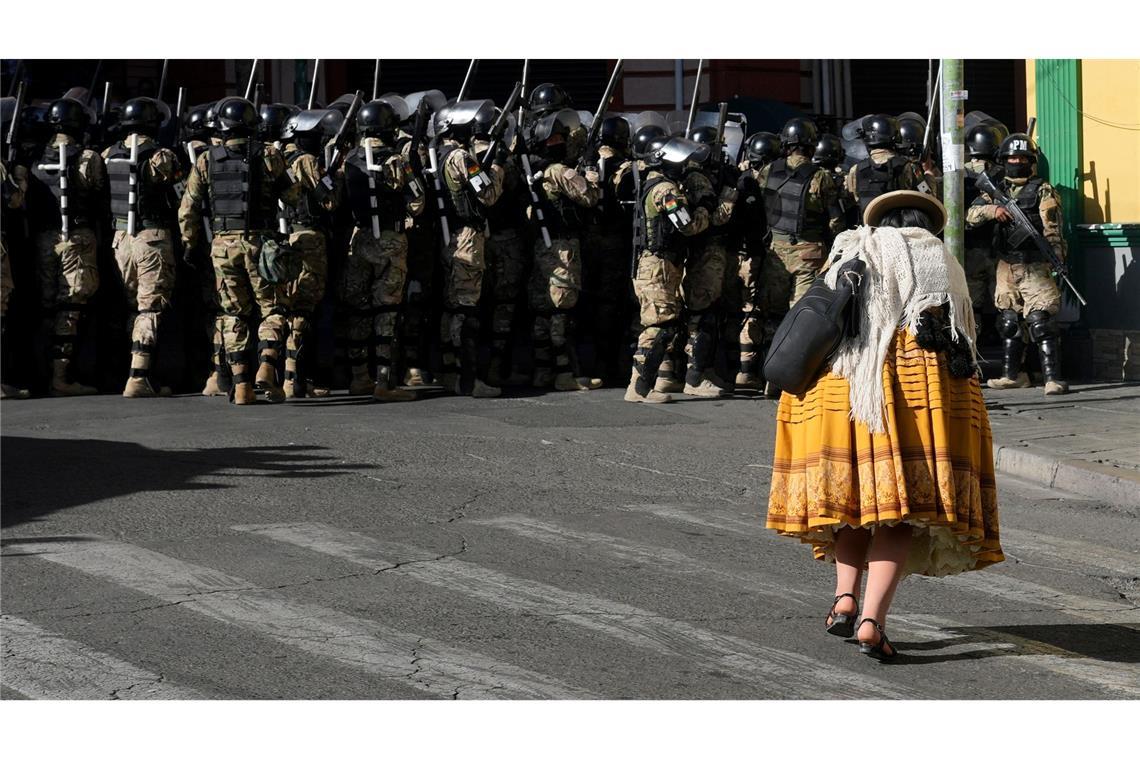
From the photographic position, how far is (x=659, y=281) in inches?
508

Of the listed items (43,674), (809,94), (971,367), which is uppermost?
(809,94)

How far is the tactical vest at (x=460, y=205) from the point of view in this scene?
12945mm

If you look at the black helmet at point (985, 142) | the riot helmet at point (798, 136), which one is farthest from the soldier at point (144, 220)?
the black helmet at point (985, 142)

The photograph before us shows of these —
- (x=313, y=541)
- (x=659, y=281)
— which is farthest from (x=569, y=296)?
(x=313, y=541)

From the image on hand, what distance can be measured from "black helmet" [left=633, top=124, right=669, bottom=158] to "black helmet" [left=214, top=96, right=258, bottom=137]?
3.13 meters

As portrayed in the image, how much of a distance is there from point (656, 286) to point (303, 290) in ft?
9.10

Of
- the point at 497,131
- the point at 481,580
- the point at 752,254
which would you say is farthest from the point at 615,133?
the point at 481,580

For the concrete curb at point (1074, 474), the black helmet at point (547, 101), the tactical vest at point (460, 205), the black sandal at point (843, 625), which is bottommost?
the black sandal at point (843, 625)

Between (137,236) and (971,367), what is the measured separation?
9048 millimetres

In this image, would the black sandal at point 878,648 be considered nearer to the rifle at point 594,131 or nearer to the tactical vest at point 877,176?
the tactical vest at point 877,176

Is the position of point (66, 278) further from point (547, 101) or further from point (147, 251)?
point (547, 101)

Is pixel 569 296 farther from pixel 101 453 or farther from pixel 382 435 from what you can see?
pixel 101 453

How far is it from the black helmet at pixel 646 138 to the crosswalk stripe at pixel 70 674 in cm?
A: 821

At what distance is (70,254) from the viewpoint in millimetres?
13352
